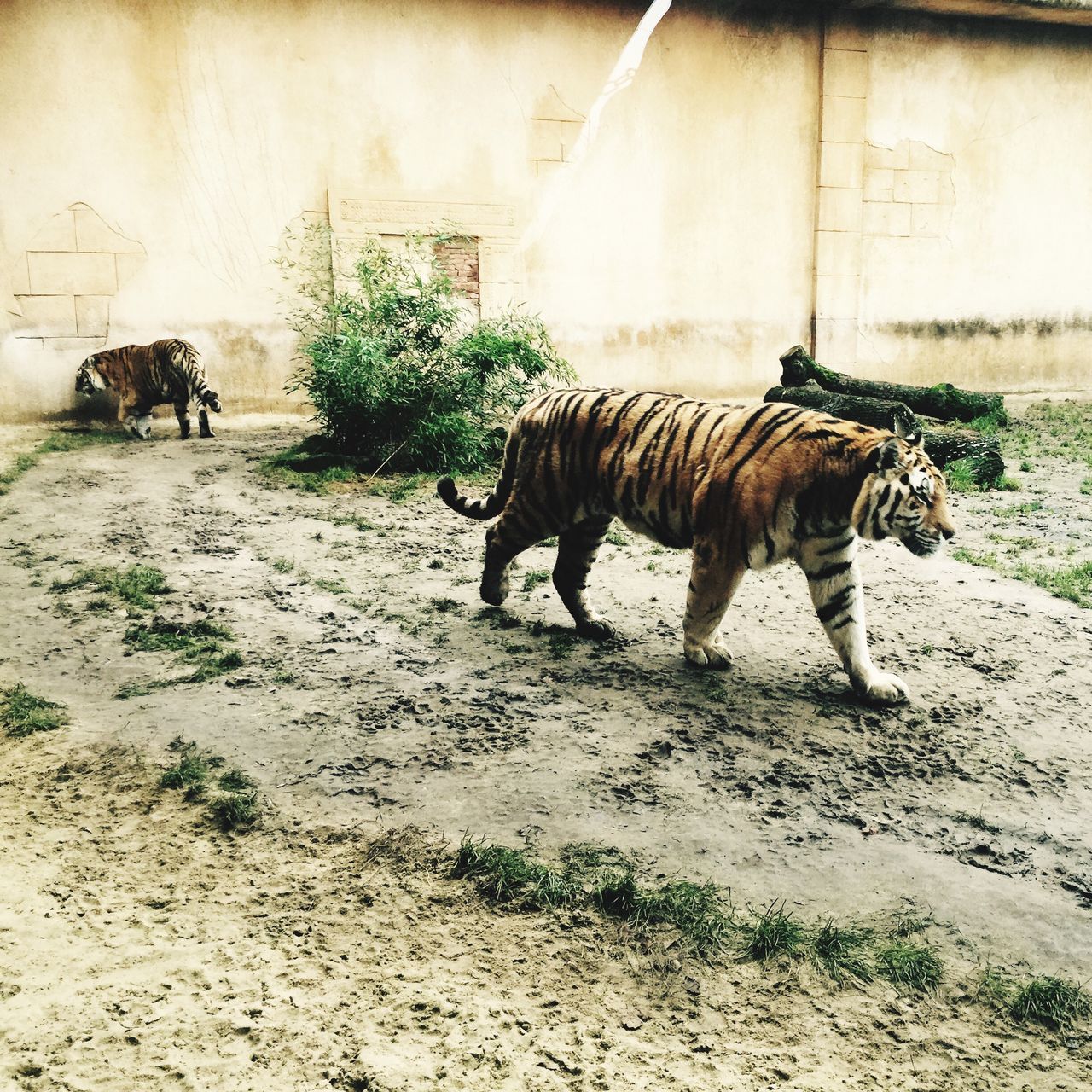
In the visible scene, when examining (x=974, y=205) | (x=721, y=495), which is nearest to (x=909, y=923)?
(x=721, y=495)

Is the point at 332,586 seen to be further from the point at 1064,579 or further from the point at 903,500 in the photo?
the point at 1064,579

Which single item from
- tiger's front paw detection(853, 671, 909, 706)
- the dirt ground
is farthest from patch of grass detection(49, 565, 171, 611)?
tiger's front paw detection(853, 671, 909, 706)

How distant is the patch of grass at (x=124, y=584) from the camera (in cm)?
512

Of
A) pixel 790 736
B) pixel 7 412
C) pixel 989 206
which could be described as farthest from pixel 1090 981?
pixel 989 206

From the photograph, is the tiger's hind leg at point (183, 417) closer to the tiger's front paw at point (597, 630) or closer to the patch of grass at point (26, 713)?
the patch of grass at point (26, 713)

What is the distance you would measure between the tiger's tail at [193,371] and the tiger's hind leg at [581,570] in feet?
20.3

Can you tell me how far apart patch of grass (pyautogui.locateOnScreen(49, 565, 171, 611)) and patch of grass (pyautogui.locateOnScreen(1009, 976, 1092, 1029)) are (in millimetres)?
4120

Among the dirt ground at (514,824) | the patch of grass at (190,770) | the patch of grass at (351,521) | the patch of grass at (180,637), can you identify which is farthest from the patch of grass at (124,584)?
the patch of grass at (190,770)

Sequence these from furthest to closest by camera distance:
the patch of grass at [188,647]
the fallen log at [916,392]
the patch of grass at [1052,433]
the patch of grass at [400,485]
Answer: the fallen log at [916,392], the patch of grass at [1052,433], the patch of grass at [400,485], the patch of grass at [188,647]

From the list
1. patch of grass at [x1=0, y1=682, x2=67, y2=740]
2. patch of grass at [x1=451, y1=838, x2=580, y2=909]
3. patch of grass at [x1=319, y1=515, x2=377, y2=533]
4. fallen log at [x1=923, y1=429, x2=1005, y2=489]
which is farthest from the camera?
fallen log at [x1=923, y1=429, x2=1005, y2=489]

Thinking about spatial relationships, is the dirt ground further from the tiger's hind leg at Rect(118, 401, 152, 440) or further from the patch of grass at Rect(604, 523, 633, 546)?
the tiger's hind leg at Rect(118, 401, 152, 440)

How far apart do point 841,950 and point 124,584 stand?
A: 4.16 meters

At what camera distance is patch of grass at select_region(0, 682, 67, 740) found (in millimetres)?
3641

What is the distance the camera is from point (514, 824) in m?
3.08
